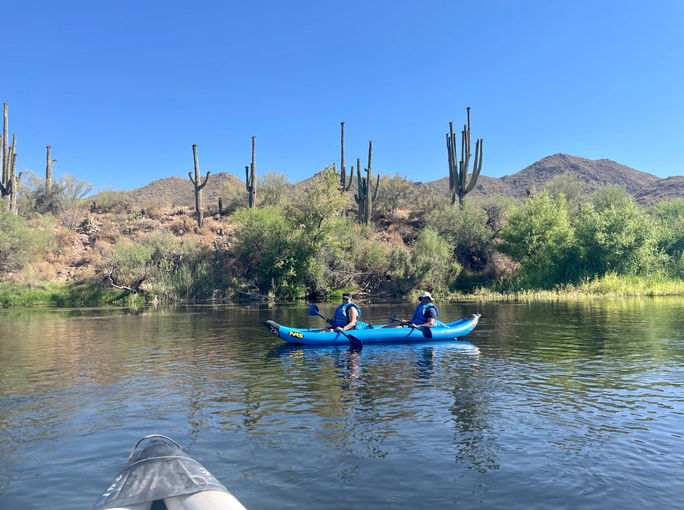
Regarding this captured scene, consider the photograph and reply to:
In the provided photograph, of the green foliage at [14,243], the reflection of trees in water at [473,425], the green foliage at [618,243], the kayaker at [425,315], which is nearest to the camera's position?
the reflection of trees in water at [473,425]

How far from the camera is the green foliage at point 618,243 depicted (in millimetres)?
37719

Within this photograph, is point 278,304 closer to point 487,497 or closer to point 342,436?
point 342,436

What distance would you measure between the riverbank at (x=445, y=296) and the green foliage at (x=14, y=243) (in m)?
3.56

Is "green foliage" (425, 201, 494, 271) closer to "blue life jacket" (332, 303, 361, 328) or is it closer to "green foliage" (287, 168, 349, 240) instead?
"green foliage" (287, 168, 349, 240)

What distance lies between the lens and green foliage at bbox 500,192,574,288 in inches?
1553

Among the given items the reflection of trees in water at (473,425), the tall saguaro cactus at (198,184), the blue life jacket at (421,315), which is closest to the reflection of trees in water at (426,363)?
the reflection of trees in water at (473,425)

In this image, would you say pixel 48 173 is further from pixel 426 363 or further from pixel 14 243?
pixel 426 363

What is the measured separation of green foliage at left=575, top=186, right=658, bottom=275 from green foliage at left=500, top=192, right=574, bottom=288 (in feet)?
4.20

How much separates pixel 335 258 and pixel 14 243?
2214 centimetres

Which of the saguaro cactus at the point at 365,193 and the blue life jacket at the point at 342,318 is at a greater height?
the saguaro cactus at the point at 365,193

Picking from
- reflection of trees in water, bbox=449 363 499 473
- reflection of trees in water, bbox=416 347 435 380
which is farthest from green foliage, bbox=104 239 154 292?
reflection of trees in water, bbox=449 363 499 473

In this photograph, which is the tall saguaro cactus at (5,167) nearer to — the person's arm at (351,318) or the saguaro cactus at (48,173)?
the saguaro cactus at (48,173)

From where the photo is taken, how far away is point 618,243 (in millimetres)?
37500

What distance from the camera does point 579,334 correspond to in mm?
17781
